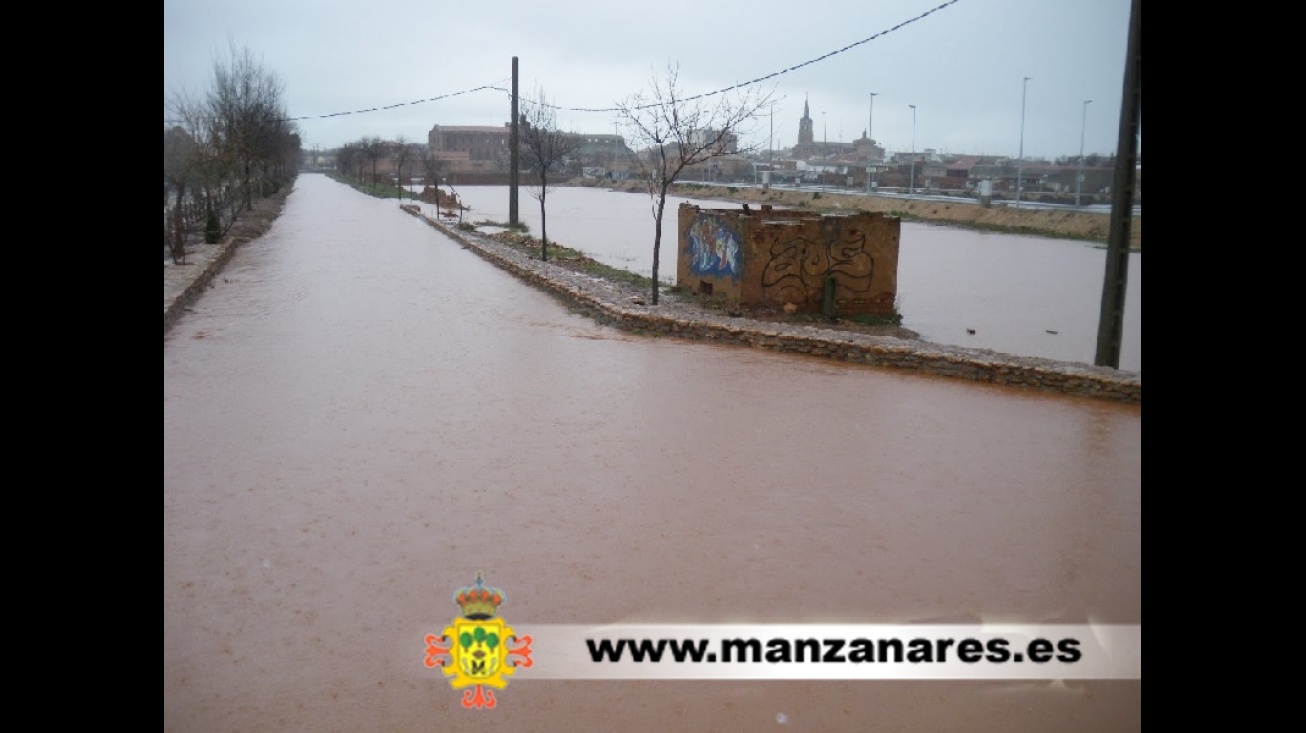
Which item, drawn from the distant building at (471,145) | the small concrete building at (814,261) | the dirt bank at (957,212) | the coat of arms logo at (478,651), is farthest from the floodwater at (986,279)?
the distant building at (471,145)

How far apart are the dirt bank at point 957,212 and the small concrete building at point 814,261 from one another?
690 inches

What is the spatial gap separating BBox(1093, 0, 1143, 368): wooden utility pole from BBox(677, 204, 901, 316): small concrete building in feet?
13.7

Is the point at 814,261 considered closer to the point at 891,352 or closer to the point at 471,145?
the point at 891,352

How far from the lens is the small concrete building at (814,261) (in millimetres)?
14812

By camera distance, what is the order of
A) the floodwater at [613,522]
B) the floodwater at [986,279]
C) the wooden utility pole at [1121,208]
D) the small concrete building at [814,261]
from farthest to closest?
the floodwater at [986,279]
the small concrete building at [814,261]
the wooden utility pole at [1121,208]
the floodwater at [613,522]

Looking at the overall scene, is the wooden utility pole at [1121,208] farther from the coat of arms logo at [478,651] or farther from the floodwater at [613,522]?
the coat of arms logo at [478,651]

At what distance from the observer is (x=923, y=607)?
5305 millimetres

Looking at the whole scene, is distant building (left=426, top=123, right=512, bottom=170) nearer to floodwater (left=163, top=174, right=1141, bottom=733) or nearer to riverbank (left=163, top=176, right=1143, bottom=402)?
riverbank (left=163, top=176, right=1143, bottom=402)

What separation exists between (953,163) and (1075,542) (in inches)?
3207

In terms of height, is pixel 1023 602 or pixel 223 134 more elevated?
pixel 223 134

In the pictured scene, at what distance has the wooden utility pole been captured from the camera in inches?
403

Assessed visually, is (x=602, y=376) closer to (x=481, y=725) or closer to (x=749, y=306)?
(x=749, y=306)

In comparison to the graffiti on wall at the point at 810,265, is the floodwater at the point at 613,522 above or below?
below

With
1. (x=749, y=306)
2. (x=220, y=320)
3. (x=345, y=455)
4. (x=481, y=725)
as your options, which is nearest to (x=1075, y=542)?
(x=481, y=725)
